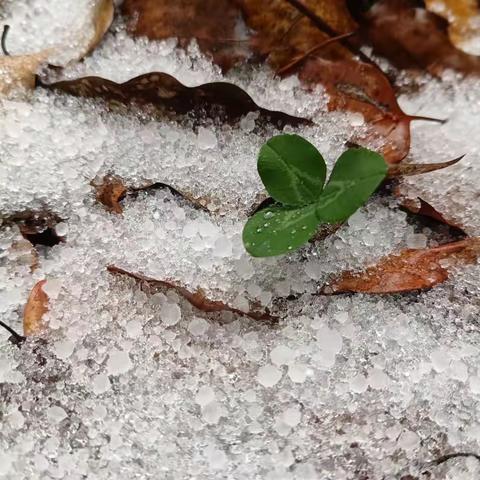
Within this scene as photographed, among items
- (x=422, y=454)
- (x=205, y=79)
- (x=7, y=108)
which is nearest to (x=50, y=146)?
(x=7, y=108)

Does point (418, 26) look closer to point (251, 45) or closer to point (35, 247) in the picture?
point (251, 45)

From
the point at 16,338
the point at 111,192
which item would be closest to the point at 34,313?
the point at 16,338

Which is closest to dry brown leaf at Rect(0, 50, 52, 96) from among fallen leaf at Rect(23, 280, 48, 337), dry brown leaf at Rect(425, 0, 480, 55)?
fallen leaf at Rect(23, 280, 48, 337)

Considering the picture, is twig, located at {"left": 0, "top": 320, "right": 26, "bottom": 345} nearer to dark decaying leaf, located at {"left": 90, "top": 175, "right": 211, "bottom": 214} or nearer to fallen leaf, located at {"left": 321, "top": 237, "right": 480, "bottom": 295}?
dark decaying leaf, located at {"left": 90, "top": 175, "right": 211, "bottom": 214}

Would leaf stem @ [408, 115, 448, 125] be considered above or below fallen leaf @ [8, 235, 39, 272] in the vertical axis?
above

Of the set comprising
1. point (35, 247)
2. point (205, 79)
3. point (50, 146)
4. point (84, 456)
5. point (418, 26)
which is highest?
point (418, 26)

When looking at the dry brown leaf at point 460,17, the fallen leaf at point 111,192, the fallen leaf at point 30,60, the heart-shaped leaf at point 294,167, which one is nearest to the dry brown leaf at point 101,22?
the fallen leaf at point 30,60

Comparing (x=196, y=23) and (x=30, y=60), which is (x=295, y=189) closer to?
(x=196, y=23)
